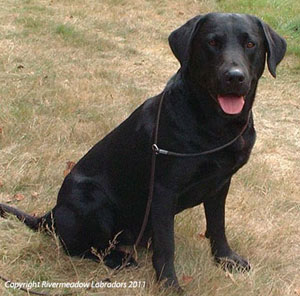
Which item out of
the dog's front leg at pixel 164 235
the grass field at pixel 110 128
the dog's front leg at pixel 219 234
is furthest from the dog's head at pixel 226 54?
the grass field at pixel 110 128

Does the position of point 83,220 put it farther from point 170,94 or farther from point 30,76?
point 30,76

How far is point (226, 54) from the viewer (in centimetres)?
266

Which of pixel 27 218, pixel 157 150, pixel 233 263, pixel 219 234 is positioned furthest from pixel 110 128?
pixel 157 150

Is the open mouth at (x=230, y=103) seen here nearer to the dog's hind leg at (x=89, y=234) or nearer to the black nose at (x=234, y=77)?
the black nose at (x=234, y=77)

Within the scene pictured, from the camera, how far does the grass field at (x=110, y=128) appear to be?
3.17 meters

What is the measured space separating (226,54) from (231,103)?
24 centimetres

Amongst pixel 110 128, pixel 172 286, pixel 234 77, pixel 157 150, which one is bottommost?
pixel 110 128

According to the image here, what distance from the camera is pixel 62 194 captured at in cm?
327

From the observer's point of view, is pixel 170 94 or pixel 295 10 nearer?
pixel 170 94

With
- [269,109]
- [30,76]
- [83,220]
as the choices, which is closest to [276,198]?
[83,220]

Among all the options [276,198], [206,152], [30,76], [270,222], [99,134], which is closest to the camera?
[206,152]

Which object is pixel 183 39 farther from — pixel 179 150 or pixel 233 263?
pixel 233 263

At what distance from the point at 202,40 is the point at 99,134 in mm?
2355

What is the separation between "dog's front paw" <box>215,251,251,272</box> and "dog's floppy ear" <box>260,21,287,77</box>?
1183mm
